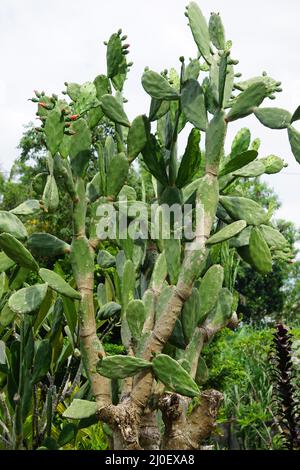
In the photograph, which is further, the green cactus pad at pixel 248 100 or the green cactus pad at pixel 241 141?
the green cactus pad at pixel 241 141

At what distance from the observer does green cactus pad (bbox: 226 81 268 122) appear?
2.39 metres

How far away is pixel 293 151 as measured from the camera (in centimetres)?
242

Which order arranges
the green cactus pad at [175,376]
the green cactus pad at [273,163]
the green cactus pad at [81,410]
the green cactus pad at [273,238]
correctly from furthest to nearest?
the green cactus pad at [273,163] < the green cactus pad at [273,238] < the green cactus pad at [81,410] < the green cactus pad at [175,376]

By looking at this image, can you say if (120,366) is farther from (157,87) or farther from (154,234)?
(157,87)

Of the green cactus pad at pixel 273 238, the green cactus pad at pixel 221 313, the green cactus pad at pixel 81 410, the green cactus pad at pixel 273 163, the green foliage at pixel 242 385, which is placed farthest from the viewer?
the green foliage at pixel 242 385

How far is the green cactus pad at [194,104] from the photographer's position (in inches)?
95.7

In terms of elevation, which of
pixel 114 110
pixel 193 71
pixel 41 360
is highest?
pixel 193 71

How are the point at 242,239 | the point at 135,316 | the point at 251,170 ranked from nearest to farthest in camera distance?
the point at 135,316 < the point at 242,239 < the point at 251,170

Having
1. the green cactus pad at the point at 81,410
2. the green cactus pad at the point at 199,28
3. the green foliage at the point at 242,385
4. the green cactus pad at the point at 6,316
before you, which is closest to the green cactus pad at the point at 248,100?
the green cactus pad at the point at 199,28

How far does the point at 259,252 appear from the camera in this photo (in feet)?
8.25

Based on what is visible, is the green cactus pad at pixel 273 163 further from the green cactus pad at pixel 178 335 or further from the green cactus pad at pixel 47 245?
the green cactus pad at pixel 47 245

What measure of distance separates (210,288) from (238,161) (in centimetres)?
47

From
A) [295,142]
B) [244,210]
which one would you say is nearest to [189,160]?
[244,210]

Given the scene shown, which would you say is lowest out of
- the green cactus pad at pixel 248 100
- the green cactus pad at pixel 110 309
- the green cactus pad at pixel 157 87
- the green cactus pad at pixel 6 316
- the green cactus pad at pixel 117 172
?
the green cactus pad at pixel 6 316
